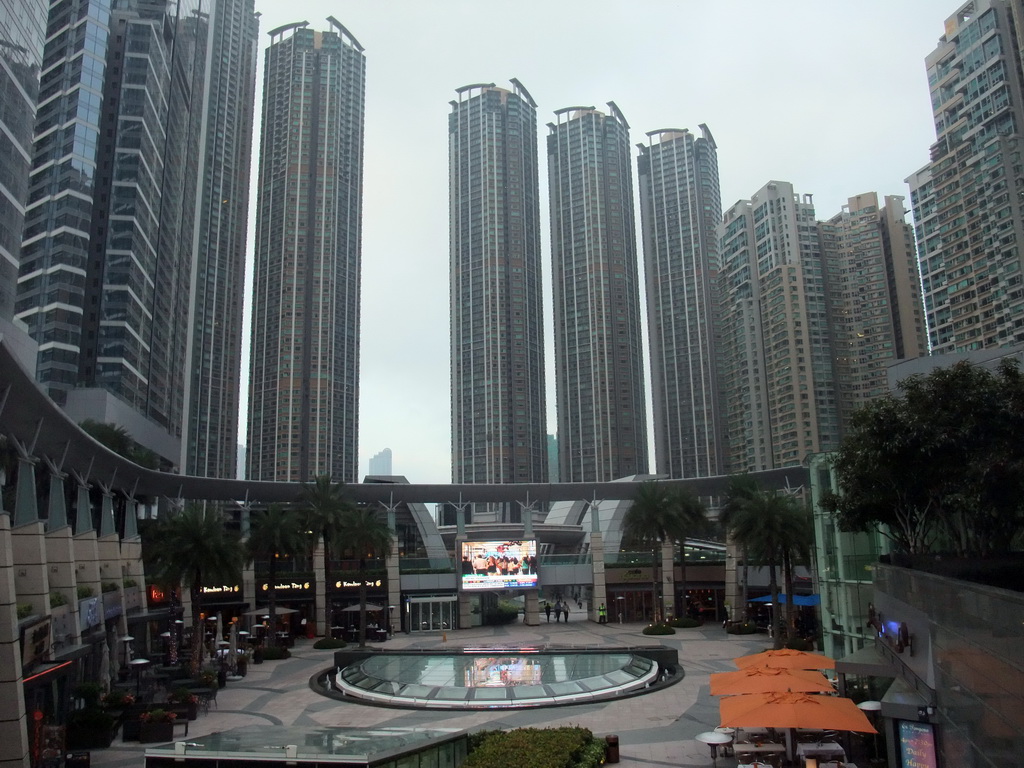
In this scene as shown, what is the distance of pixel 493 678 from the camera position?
3147cm

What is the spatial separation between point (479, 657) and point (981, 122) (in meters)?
85.8

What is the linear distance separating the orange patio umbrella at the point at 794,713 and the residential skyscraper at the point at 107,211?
57.9 metres

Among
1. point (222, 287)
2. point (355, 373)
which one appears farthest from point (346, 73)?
point (355, 373)

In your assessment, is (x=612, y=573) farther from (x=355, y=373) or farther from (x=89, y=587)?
(x=355, y=373)

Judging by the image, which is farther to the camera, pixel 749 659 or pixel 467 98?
pixel 467 98

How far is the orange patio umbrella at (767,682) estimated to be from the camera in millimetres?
19378

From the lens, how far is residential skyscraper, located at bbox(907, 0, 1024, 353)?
82.3m

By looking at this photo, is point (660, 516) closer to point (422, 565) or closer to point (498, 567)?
point (498, 567)

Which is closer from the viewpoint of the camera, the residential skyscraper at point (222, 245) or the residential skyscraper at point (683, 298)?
the residential skyscraper at point (222, 245)

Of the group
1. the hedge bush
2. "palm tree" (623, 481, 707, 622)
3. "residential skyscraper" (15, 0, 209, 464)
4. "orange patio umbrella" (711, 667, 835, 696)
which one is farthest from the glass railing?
"orange patio umbrella" (711, 667, 835, 696)

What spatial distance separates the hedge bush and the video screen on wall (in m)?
35.0

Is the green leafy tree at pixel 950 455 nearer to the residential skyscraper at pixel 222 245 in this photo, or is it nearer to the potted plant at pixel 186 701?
the potted plant at pixel 186 701

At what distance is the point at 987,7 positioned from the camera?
85812mm

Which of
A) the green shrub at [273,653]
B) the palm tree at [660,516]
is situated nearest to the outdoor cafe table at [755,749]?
the green shrub at [273,653]
